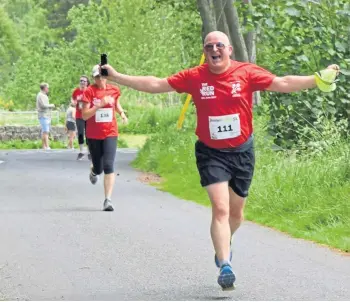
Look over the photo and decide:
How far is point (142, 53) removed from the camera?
53.8 metres

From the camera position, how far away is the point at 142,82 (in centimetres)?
912

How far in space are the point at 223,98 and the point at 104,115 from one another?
6.61m

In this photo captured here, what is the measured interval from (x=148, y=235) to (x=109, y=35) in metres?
38.9

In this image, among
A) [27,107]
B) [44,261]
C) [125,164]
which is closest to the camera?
[44,261]

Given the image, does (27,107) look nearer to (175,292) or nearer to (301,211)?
(301,211)

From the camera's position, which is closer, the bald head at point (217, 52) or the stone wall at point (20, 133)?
the bald head at point (217, 52)

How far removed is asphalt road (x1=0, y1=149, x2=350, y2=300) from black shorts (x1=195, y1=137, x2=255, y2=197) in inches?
29.8

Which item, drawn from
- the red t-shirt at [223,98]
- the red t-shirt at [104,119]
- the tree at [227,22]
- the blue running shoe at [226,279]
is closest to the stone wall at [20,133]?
the tree at [227,22]

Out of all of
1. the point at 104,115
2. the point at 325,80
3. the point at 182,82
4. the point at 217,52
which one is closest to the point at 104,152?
the point at 104,115

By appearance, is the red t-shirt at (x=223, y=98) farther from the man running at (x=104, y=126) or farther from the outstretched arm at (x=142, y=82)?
the man running at (x=104, y=126)

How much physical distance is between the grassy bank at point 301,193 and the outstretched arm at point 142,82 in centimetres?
282

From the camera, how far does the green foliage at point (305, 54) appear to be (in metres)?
16.7

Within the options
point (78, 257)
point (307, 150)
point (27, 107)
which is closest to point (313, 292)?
point (78, 257)

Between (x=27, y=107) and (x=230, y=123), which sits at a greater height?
(x=230, y=123)
